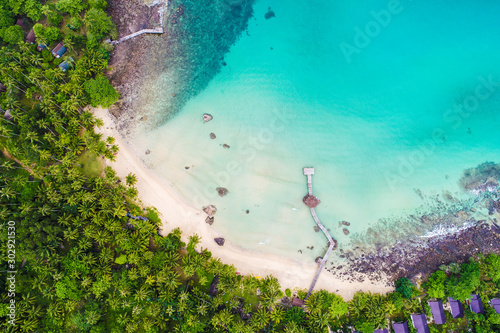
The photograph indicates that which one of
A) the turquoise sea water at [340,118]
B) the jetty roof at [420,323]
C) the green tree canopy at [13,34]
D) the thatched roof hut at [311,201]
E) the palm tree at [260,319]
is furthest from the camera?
the turquoise sea water at [340,118]

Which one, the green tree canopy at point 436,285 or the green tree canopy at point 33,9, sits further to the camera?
the green tree canopy at point 33,9

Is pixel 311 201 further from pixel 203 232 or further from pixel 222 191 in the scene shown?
pixel 203 232

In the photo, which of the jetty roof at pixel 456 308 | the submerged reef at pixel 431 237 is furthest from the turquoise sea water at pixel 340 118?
the jetty roof at pixel 456 308

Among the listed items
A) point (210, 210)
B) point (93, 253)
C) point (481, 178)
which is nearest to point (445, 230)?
point (481, 178)

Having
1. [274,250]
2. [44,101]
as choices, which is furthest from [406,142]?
[44,101]

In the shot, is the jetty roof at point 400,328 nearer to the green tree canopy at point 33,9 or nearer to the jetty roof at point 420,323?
the jetty roof at point 420,323

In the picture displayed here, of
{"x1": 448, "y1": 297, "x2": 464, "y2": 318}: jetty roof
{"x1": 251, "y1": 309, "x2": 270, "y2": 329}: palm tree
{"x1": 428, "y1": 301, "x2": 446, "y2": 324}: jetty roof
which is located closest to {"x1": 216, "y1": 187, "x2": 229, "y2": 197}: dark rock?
{"x1": 251, "y1": 309, "x2": 270, "y2": 329}: palm tree
